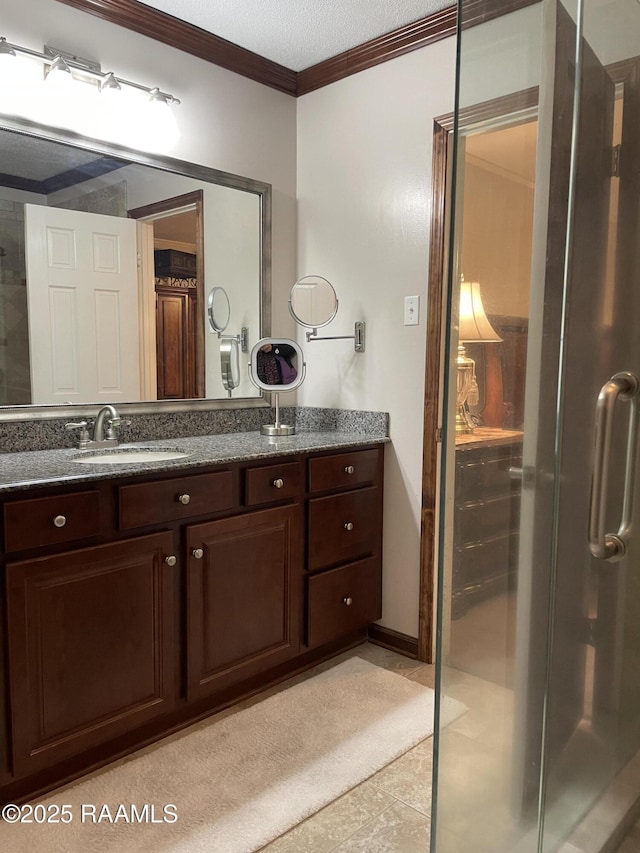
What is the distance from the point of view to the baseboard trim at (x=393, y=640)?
261 cm

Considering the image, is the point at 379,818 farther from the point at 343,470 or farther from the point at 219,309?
the point at 219,309

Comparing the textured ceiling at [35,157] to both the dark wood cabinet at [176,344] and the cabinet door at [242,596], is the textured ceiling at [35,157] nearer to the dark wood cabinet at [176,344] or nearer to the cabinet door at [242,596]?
the dark wood cabinet at [176,344]

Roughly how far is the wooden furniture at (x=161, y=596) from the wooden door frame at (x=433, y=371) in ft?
0.75

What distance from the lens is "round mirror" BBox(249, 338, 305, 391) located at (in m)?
2.66

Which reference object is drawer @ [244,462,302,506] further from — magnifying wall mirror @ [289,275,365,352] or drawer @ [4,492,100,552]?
magnifying wall mirror @ [289,275,365,352]

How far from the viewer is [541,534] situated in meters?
1.16

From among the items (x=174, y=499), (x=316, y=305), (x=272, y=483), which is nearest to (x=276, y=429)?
(x=272, y=483)

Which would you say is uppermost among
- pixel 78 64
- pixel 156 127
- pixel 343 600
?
pixel 78 64

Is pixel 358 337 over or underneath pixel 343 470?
over

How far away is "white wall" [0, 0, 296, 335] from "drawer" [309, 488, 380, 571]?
33.4 inches

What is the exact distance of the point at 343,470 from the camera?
2.47m

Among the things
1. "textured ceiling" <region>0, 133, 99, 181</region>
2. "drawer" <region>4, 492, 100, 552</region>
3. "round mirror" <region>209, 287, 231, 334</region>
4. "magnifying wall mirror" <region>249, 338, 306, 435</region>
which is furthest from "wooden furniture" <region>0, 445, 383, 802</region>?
"textured ceiling" <region>0, 133, 99, 181</region>

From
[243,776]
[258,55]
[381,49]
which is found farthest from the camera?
[258,55]

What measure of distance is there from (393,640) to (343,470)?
2.48 ft
